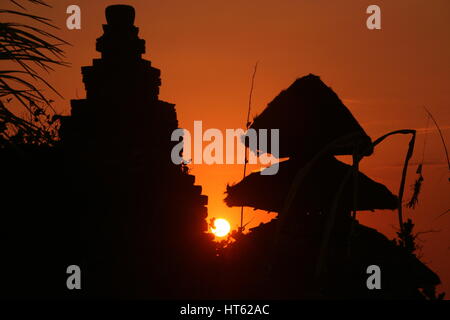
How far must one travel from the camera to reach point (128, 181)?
925cm

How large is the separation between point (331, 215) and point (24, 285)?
7837 mm

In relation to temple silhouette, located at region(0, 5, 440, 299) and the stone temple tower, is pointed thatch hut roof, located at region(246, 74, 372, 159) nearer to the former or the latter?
temple silhouette, located at region(0, 5, 440, 299)

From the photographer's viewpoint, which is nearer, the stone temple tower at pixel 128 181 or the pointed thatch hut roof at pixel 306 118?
the stone temple tower at pixel 128 181

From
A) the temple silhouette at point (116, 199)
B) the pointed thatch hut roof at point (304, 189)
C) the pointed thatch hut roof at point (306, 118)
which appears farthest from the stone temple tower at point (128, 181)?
the pointed thatch hut roof at point (306, 118)

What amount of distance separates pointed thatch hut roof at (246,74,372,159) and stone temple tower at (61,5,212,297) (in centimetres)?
214

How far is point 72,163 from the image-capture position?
8953mm

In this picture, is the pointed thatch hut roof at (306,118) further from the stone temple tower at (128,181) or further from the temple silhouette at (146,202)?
the stone temple tower at (128,181)

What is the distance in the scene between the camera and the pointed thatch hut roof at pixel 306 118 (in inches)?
363

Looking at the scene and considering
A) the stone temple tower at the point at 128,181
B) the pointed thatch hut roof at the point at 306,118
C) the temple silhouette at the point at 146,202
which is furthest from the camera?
the pointed thatch hut roof at the point at 306,118

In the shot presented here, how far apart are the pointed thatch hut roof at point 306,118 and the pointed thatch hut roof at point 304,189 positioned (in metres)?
0.35

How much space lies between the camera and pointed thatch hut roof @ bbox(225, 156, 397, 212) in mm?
8812

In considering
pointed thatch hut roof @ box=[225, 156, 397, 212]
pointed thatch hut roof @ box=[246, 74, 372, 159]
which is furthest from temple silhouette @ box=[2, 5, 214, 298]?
pointed thatch hut roof @ box=[246, 74, 372, 159]

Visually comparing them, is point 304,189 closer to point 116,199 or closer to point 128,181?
point 128,181
